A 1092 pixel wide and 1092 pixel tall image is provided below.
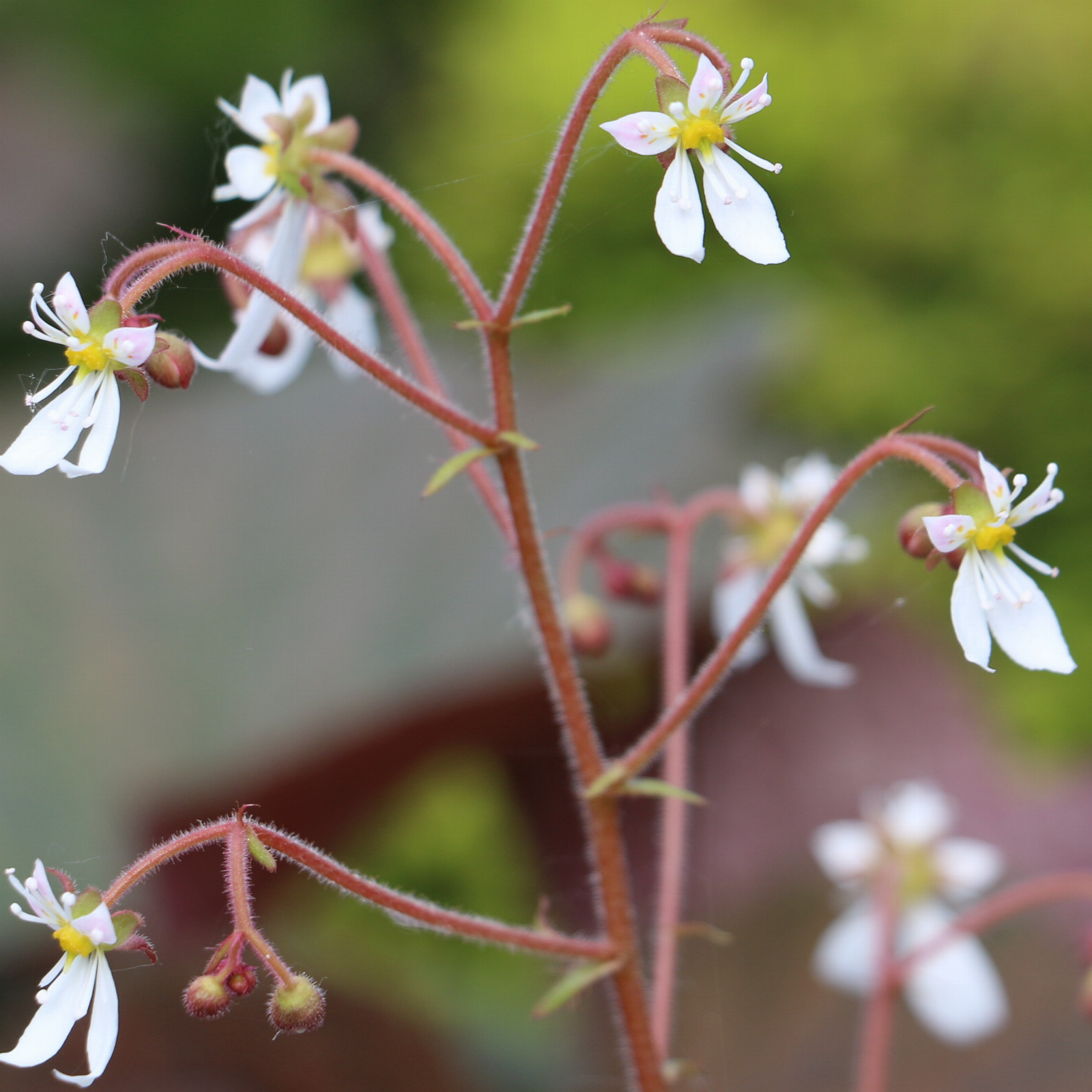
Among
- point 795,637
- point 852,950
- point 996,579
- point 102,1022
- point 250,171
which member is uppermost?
point 250,171

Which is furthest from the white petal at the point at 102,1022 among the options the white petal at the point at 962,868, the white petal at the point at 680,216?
the white petal at the point at 962,868

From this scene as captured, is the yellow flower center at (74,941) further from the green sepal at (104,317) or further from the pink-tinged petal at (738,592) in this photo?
the pink-tinged petal at (738,592)

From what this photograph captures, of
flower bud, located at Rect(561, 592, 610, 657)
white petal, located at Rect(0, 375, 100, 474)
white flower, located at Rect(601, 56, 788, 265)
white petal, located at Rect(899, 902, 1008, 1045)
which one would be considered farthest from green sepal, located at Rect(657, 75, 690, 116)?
white petal, located at Rect(899, 902, 1008, 1045)

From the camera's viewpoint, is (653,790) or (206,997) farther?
(653,790)

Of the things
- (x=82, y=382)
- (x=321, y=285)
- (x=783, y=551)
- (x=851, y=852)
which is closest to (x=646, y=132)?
(x=82, y=382)

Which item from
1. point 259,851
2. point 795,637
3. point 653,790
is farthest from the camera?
point 795,637

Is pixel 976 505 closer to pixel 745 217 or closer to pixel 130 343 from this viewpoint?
pixel 745 217
